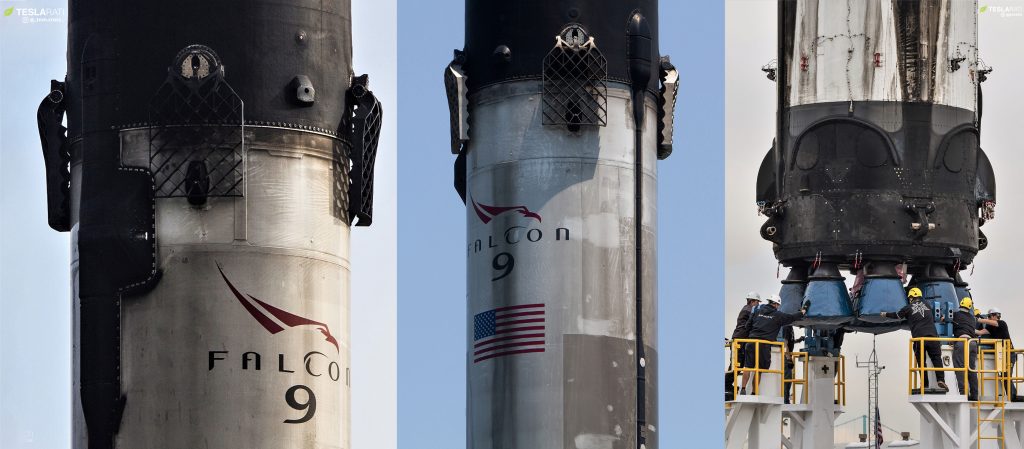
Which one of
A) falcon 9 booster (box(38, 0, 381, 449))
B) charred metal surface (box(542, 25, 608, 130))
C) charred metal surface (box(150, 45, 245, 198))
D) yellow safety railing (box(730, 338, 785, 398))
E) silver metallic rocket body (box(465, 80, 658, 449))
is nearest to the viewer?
falcon 9 booster (box(38, 0, 381, 449))

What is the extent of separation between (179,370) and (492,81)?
12.3m

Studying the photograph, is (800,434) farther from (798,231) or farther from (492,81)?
(492,81)

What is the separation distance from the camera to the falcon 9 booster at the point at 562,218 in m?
57.9

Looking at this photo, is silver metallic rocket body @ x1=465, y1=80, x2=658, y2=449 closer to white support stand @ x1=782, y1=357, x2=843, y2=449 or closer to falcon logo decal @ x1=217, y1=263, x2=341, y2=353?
falcon logo decal @ x1=217, y1=263, x2=341, y2=353

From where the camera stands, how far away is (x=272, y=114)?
52.9 m


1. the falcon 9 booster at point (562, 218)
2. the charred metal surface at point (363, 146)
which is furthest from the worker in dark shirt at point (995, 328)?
the charred metal surface at point (363, 146)

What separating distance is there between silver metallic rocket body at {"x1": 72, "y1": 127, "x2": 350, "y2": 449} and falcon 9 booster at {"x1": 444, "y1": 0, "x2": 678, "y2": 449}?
6.06m

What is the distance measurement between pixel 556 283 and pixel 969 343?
49.5ft

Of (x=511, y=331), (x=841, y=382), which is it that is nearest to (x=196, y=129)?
(x=511, y=331)

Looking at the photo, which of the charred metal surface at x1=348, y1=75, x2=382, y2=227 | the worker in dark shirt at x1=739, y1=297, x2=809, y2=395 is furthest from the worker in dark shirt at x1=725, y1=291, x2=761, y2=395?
the charred metal surface at x1=348, y1=75, x2=382, y2=227

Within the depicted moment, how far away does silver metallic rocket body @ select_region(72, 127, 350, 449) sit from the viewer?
51.2 metres

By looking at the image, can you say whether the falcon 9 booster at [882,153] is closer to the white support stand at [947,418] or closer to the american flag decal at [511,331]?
the white support stand at [947,418]

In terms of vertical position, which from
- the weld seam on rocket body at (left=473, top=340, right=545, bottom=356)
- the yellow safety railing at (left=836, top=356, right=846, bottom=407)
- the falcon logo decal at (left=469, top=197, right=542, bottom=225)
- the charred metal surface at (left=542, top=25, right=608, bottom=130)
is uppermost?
the charred metal surface at (left=542, top=25, right=608, bottom=130)

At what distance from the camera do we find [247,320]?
51.7 m
